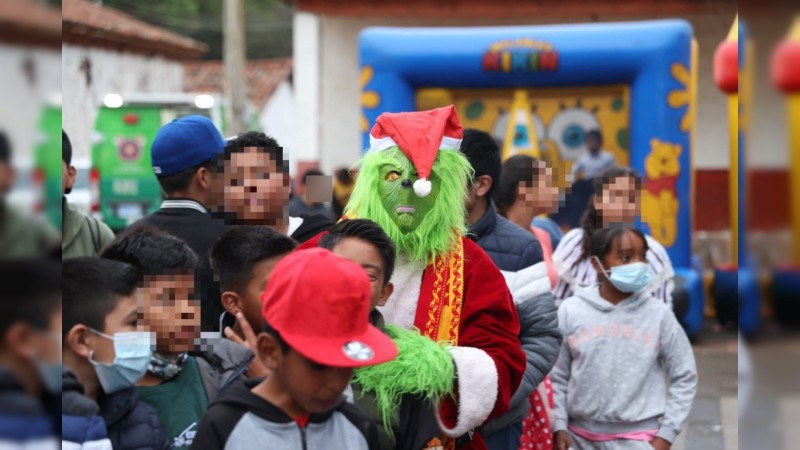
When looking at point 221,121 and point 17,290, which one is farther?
point 221,121

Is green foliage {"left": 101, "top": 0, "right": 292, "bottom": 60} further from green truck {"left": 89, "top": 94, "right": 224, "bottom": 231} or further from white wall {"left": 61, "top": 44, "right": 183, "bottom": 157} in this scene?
green truck {"left": 89, "top": 94, "right": 224, "bottom": 231}

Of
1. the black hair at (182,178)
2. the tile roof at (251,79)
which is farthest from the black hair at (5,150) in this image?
the tile roof at (251,79)

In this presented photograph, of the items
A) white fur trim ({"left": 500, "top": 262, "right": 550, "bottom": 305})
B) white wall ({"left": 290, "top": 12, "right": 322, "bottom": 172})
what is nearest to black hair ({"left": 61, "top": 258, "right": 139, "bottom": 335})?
white fur trim ({"left": 500, "top": 262, "right": 550, "bottom": 305})

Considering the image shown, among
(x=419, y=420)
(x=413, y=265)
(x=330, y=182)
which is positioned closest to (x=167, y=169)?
(x=330, y=182)

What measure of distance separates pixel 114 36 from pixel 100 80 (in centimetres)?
130

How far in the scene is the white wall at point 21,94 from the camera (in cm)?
73

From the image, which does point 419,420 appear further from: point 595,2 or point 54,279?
point 595,2

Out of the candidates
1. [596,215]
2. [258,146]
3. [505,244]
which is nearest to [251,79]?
[596,215]

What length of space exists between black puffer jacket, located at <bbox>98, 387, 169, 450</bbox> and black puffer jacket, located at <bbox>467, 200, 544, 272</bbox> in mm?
1375

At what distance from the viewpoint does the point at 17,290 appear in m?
0.75

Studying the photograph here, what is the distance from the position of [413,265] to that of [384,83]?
8.54 m

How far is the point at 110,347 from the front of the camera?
239 cm

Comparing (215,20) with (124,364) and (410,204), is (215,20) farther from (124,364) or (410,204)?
(124,364)

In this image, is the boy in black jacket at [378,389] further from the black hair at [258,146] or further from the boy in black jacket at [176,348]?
the black hair at [258,146]
